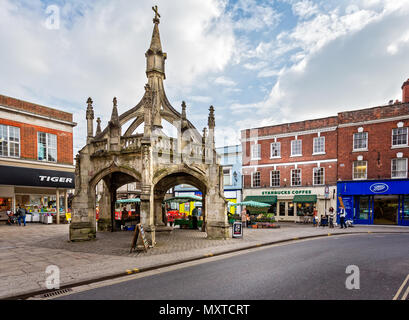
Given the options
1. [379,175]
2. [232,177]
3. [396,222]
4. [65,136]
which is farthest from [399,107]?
[65,136]

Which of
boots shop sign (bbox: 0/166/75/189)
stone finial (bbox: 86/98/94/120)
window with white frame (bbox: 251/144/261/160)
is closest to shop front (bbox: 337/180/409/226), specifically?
window with white frame (bbox: 251/144/261/160)

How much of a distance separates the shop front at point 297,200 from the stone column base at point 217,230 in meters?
14.5

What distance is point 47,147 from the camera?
2325cm

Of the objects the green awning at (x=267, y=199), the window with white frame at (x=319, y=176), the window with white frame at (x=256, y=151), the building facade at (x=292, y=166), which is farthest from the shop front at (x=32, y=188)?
the window with white frame at (x=319, y=176)

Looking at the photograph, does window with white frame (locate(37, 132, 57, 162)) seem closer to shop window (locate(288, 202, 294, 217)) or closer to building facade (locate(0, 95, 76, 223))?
building facade (locate(0, 95, 76, 223))

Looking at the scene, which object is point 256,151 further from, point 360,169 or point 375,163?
point 375,163

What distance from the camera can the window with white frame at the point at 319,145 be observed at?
26.7 metres

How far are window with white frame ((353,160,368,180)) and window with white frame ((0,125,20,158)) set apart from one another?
31.7 meters

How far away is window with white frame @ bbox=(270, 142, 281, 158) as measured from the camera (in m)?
29.3

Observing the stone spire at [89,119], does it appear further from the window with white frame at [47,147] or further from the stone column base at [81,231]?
the window with white frame at [47,147]

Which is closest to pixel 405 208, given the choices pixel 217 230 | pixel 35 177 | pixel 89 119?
pixel 217 230

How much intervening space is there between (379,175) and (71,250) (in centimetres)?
2611

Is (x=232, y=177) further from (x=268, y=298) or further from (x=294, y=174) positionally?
(x=268, y=298)
